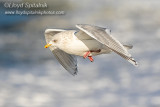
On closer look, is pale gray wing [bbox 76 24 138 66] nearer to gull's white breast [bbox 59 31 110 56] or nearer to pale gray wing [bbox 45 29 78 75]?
gull's white breast [bbox 59 31 110 56]

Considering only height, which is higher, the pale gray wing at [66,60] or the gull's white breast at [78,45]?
the pale gray wing at [66,60]

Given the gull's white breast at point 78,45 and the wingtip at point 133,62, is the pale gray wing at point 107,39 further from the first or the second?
the gull's white breast at point 78,45

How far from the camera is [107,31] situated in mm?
11297

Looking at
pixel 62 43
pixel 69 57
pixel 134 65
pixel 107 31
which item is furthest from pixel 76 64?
pixel 134 65

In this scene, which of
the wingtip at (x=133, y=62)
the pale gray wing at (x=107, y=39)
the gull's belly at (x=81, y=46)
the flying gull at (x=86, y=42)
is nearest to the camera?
the pale gray wing at (x=107, y=39)

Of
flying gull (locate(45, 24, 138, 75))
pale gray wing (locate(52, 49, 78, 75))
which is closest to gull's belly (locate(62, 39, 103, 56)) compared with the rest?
flying gull (locate(45, 24, 138, 75))

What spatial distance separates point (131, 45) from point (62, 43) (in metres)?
3.15

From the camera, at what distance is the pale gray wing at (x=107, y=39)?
9.84 m

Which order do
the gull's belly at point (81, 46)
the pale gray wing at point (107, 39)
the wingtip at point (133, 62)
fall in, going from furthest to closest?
1. the gull's belly at point (81, 46)
2. the wingtip at point (133, 62)
3. the pale gray wing at point (107, 39)

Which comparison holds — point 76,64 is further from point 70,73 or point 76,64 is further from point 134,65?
point 134,65

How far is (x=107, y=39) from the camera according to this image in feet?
34.1

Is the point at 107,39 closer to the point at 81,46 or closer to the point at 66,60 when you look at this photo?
the point at 81,46

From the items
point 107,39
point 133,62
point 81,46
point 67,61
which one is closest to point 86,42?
point 81,46

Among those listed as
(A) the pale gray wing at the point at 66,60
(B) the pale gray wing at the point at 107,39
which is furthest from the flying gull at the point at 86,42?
(A) the pale gray wing at the point at 66,60
